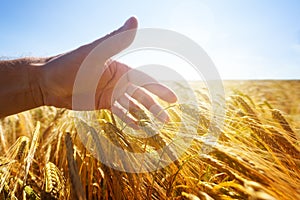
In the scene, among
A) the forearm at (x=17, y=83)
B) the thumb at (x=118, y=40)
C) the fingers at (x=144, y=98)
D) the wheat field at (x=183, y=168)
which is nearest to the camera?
the wheat field at (x=183, y=168)

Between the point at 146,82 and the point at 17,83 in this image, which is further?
the point at 146,82

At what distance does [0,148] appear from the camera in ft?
5.41

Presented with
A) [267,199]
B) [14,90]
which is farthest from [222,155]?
[14,90]

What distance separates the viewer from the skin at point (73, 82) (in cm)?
117

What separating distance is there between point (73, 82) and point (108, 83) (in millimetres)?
218

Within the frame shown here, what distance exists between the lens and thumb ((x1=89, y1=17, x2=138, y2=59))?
1087 millimetres

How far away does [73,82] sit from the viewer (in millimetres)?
1287

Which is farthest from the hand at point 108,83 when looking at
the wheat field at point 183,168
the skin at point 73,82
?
the wheat field at point 183,168

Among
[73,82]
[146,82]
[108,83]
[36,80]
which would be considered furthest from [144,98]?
[36,80]

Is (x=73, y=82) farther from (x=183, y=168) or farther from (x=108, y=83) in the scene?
(x=183, y=168)

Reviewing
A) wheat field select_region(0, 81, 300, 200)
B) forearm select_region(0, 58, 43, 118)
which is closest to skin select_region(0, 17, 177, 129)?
forearm select_region(0, 58, 43, 118)

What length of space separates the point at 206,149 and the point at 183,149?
4.9 inches

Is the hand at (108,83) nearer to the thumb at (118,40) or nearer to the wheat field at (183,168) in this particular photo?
the thumb at (118,40)

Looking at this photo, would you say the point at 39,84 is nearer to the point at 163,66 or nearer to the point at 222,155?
the point at 163,66
